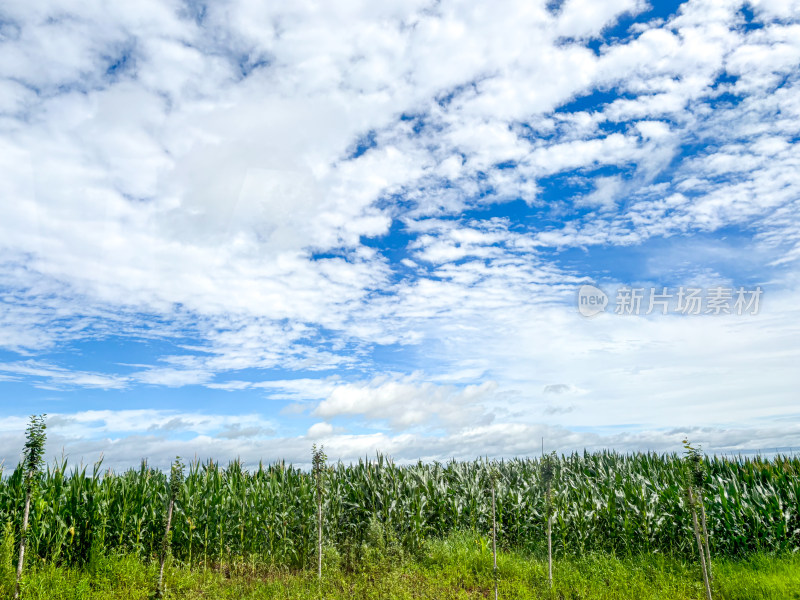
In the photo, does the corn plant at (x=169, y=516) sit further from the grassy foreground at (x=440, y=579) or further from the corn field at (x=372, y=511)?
the corn field at (x=372, y=511)

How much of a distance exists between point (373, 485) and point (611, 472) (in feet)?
27.1

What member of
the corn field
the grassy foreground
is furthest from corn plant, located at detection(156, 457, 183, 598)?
the corn field

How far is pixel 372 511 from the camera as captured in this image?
16.2 meters

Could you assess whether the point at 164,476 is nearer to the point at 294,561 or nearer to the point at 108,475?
the point at 108,475

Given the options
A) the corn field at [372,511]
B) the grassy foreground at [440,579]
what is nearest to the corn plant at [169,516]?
the grassy foreground at [440,579]

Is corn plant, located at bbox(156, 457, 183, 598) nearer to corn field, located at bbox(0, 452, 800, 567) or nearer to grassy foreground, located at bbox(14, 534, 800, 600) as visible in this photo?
grassy foreground, located at bbox(14, 534, 800, 600)

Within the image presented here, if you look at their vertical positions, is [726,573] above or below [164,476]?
below

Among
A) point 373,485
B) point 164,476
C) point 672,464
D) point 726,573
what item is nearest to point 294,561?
point 373,485

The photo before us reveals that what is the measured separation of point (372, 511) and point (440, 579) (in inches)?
163

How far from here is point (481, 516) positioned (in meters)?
16.6

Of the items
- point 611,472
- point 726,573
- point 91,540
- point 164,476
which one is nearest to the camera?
point 726,573

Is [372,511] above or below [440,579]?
above

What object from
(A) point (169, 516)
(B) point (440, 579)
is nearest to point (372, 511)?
(B) point (440, 579)

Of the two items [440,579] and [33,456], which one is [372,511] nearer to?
[440,579]
